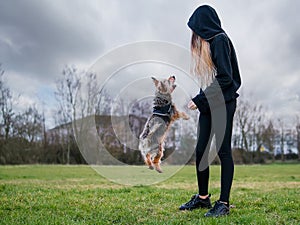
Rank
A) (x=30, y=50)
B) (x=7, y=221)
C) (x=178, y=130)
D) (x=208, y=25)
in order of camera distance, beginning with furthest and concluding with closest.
Result: (x=30, y=50)
(x=178, y=130)
(x=208, y=25)
(x=7, y=221)

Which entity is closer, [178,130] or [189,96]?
[189,96]

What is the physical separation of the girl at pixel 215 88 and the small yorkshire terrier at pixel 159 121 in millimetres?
380

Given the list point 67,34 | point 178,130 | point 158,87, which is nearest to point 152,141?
point 158,87

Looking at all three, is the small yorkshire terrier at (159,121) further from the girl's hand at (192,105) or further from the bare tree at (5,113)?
the bare tree at (5,113)

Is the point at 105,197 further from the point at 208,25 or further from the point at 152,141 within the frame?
the point at 208,25

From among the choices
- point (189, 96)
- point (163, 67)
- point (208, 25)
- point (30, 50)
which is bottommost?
point (189, 96)

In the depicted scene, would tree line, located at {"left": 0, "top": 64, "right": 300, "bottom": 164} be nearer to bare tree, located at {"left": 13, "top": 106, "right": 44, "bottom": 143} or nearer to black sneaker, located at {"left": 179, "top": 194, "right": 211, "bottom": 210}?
bare tree, located at {"left": 13, "top": 106, "right": 44, "bottom": 143}

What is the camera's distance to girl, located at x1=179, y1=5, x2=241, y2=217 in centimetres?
415

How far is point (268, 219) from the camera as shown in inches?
155

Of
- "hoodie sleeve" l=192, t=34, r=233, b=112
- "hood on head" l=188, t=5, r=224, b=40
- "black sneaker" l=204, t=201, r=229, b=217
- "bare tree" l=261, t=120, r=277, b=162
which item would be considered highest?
"bare tree" l=261, t=120, r=277, b=162

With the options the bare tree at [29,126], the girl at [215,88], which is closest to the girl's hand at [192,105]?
the girl at [215,88]

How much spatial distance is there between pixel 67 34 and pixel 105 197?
4.47 metres

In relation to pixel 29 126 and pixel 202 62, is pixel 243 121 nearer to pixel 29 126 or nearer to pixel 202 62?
pixel 29 126

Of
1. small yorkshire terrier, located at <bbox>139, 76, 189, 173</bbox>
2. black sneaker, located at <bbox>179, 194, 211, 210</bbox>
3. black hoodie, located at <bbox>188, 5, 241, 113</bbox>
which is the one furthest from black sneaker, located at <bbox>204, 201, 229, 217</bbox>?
black hoodie, located at <bbox>188, 5, 241, 113</bbox>
